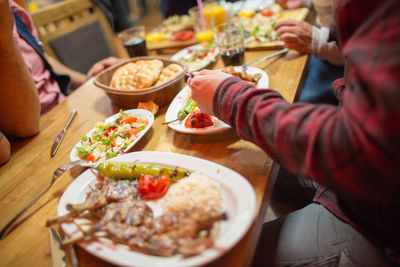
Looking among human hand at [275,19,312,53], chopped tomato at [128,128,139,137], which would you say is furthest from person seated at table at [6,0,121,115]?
human hand at [275,19,312,53]

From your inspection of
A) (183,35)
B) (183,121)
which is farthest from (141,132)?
(183,35)

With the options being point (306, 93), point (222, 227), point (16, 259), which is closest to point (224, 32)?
point (306, 93)

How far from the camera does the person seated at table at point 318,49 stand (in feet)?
5.02

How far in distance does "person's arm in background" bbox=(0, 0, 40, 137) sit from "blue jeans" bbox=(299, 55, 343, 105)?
1.77 m

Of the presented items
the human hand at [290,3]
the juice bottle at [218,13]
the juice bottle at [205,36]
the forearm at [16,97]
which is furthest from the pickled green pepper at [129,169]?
the human hand at [290,3]

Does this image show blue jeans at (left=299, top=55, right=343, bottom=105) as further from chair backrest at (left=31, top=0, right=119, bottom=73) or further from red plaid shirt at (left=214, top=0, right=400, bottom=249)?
chair backrest at (left=31, top=0, right=119, bottom=73)

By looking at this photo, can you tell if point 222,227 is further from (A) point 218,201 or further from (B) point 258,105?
(B) point 258,105

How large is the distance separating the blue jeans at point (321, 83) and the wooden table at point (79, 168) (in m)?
0.37

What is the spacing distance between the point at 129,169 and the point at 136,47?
132 centimetres

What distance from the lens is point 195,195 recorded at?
28.5 inches

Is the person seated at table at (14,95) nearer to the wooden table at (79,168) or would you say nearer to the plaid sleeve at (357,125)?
the wooden table at (79,168)

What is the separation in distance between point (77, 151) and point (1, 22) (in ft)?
2.42

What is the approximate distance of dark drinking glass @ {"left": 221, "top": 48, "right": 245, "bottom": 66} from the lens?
1569 mm

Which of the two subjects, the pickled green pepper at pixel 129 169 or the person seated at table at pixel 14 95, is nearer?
the pickled green pepper at pixel 129 169
